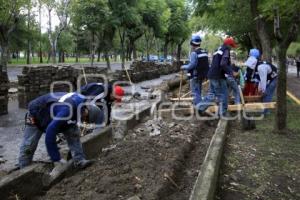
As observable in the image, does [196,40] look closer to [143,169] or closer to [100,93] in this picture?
[100,93]

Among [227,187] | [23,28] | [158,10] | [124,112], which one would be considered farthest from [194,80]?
[23,28]

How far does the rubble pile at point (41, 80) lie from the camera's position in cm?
1569

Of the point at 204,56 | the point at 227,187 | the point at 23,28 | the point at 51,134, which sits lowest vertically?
the point at 227,187

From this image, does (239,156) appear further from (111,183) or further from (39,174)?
(39,174)

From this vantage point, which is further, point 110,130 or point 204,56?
point 204,56

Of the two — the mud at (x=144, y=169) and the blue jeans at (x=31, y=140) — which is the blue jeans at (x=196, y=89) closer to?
the mud at (x=144, y=169)

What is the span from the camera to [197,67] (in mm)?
10984

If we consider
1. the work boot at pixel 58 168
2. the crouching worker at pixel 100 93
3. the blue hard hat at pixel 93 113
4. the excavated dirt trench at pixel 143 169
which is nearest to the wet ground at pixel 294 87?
the excavated dirt trench at pixel 143 169

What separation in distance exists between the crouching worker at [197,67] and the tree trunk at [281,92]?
1.92 m

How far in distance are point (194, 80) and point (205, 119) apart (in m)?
1.03

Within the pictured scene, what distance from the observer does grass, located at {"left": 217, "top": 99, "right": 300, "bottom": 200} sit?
21.0 feet

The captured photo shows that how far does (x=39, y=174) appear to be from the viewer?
19.7ft

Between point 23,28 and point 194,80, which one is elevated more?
point 23,28

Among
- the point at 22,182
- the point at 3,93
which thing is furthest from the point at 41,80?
the point at 22,182
